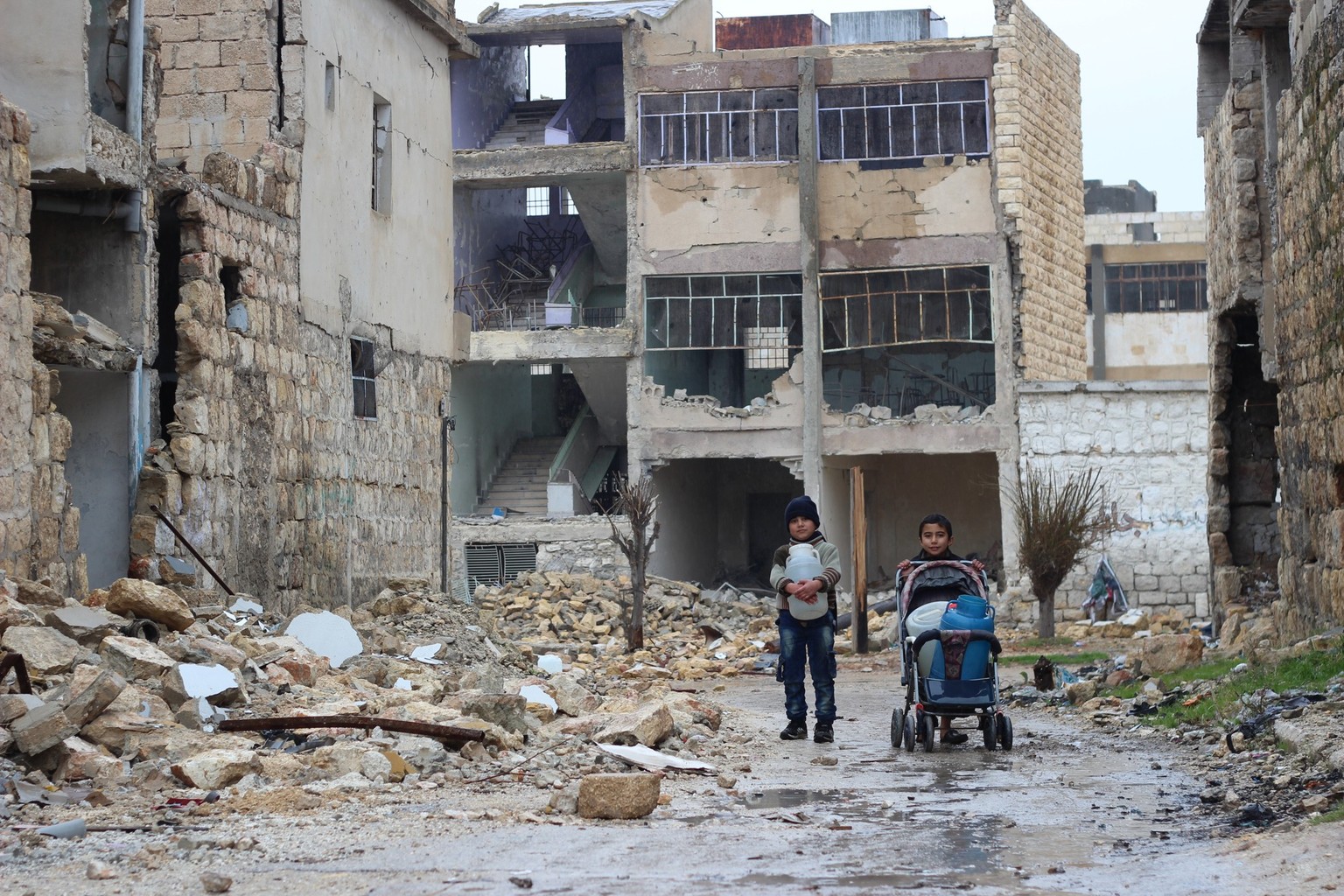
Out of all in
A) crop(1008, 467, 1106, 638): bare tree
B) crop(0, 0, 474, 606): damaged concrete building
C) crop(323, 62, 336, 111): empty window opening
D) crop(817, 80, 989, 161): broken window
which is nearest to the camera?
crop(0, 0, 474, 606): damaged concrete building

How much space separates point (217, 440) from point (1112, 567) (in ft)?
61.8

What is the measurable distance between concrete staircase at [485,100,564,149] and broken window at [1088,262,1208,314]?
1750 centimetres

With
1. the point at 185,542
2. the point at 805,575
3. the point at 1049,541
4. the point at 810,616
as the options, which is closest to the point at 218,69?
the point at 185,542

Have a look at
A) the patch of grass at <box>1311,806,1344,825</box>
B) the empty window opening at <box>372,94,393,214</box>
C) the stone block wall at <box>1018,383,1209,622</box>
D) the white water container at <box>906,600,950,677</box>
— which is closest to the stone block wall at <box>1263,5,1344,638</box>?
the white water container at <box>906,600,950,677</box>

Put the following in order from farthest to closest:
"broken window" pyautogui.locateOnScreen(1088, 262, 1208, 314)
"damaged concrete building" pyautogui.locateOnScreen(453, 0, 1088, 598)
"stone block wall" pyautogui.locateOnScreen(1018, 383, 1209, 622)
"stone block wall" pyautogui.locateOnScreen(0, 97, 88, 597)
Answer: "broken window" pyautogui.locateOnScreen(1088, 262, 1208, 314) < "damaged concrete building" pyautogui.locateOnScreen(453, 0, 1088, 598) < "stone block wall" pyautogui.locateOnScreen(1018, 383, 1209, 622) < "stone block wall" pyautogui.locateOnScreen(0, 97, 88, 597)

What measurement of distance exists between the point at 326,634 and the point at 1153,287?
37.2m

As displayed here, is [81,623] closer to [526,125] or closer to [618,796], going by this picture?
[618,796]

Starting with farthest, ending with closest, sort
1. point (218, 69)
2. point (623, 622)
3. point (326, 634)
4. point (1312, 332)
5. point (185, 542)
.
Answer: point (623, 622) → point (218, 69) → point (326, 634) → point (185, 542) → point (1312, 332)

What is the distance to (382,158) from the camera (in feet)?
60.7

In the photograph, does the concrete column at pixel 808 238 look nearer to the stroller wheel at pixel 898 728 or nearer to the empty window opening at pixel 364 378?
the empty window opening at pixel 364 378

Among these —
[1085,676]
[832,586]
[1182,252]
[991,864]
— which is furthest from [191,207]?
[1182,252]

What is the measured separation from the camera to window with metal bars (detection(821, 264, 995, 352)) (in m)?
30.3

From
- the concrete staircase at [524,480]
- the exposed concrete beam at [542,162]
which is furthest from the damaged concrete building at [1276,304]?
the concrete staircase at [524,480]

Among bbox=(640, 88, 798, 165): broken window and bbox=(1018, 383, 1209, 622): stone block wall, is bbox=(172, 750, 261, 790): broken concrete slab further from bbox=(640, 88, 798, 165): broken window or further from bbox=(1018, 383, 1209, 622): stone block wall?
bbox=(640, 88, 798, 165): broken window
